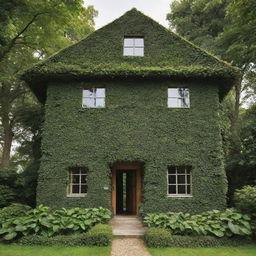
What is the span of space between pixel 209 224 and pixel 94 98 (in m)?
7.67

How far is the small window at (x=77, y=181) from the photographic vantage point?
37.3ft

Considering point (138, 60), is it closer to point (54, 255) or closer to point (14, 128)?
point (54, 255)

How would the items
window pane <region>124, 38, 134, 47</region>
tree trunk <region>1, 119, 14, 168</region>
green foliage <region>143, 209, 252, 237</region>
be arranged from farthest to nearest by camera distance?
tree trunk <region>1, 119, 14, 168</region> < window pane <region>124, 38, 134, 47</region> < green foliage <region>143, 209, 252, 237</region>

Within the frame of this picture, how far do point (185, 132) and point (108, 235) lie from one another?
5873 mm

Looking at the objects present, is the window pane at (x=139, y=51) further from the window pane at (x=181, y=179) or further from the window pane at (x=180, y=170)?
the window pane at (x=181, y=179)

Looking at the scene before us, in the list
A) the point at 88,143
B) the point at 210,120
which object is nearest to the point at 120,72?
the point at 88,143

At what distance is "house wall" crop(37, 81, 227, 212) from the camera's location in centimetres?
1088

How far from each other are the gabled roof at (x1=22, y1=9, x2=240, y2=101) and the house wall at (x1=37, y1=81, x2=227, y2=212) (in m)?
0.66

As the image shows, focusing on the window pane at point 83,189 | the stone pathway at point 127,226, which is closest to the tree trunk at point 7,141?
the window pane at point 83,189

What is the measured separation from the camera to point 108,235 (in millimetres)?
8227

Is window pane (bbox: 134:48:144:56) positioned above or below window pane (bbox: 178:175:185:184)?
above

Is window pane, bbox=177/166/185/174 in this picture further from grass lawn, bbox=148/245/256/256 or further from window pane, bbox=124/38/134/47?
window pane, bbox=124/38/134/47

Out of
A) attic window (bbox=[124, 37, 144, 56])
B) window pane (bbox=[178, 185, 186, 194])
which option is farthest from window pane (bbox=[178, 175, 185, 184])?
attic window (bbox=[124, 37, 144, 56])

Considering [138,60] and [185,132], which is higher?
[138,60]
